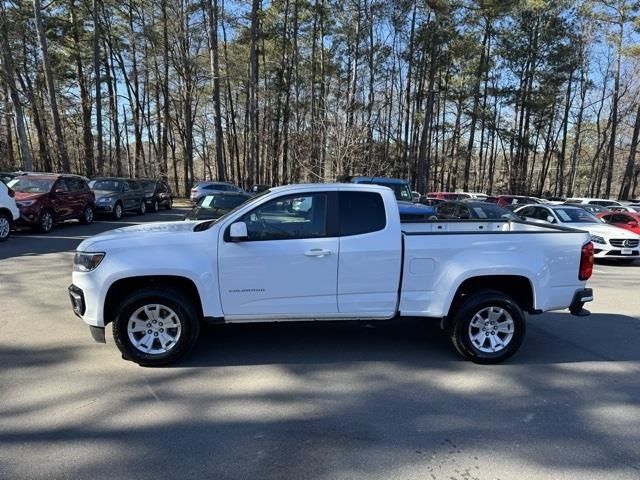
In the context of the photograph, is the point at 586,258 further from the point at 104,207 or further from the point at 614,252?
the point at 104,207

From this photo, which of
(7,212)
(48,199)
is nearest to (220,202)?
(7,212)

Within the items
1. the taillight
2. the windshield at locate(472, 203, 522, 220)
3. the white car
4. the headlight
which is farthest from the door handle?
the windshield at locate(472, 203, 522, 220)

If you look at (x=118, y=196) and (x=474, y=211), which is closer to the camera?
(x=474, y=211)

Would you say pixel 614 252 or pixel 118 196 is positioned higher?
pixel 118 196

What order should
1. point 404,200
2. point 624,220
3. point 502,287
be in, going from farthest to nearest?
point 624,220 < point 404,200 < point 502,287

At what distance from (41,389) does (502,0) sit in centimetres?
3953

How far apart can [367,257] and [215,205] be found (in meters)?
8.21

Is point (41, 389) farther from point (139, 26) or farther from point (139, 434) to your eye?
point (139, 26)

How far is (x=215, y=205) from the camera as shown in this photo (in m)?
12.3

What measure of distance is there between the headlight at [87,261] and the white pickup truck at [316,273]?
11 mm

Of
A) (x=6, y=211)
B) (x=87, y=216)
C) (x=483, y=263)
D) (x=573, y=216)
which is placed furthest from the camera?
(x=87, y=216)

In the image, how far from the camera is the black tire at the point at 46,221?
45.1 feet

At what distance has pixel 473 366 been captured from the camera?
495 cm

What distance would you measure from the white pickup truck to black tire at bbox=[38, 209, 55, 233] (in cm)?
1046
